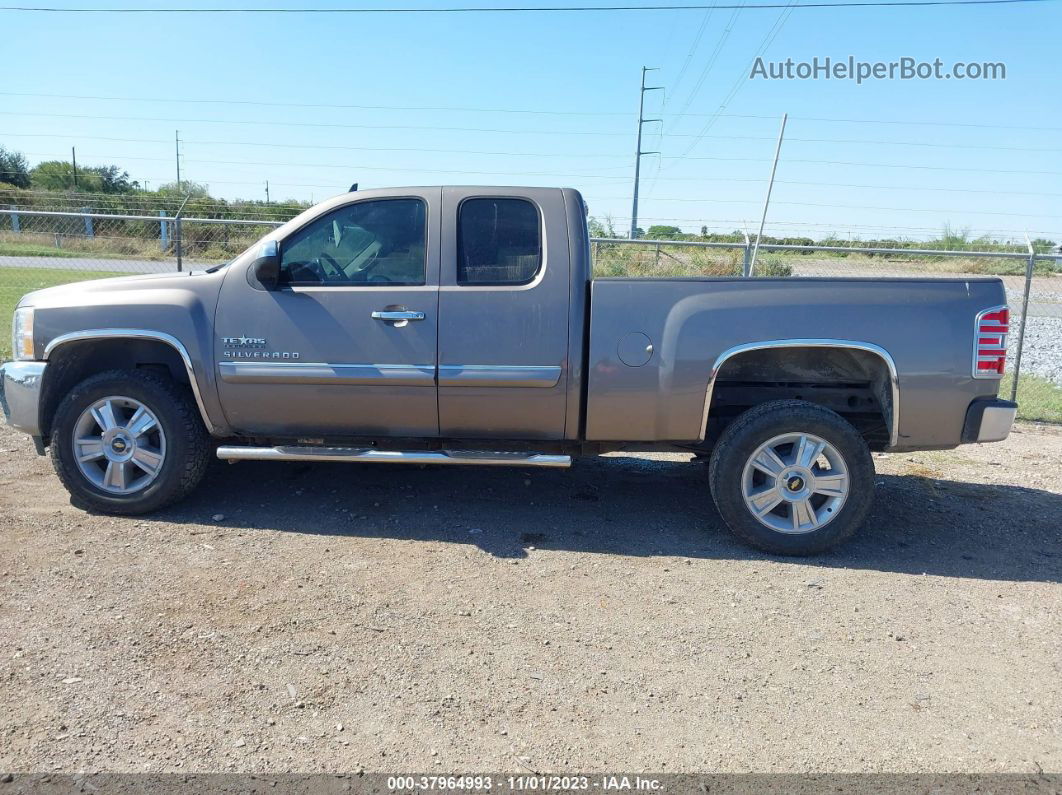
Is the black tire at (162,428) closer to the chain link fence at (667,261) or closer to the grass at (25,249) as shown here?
the chain link fence at (667,261)

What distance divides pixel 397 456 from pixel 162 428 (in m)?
1.44

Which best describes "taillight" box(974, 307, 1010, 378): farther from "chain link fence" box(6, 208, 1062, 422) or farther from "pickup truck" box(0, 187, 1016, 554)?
"chain link fence" box(6, 208, 1062, 422)

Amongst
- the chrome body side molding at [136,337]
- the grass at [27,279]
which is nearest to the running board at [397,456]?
the chrome body side molding at [136,337]

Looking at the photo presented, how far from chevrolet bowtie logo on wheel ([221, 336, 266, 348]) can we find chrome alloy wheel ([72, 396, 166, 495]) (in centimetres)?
65

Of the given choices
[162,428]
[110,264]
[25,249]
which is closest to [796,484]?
[162,428]

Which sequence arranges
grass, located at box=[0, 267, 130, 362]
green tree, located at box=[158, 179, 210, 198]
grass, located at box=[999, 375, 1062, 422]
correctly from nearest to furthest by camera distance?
1. grass, located at box=[999, 375, 1062, 422]
2. grass, located at box=[0, 267, 130, 362]
3. green tree, located at box=[158, 179, 210, 198]

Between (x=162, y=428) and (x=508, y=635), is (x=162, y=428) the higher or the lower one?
the higher one

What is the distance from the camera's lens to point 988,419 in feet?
14.6

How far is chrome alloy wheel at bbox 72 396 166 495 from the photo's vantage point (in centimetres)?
487

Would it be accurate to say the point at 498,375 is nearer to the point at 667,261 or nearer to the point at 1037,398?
the point at 667,261

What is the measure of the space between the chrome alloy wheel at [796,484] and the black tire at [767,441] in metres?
0.02

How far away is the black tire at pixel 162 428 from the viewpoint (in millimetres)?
4840

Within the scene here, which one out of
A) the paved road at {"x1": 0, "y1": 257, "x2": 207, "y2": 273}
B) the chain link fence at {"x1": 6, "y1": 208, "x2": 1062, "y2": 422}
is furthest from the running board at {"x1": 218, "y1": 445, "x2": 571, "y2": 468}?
the paved road at {"x1": 0, "y1": 257, "x2": 207, "y2": 273}

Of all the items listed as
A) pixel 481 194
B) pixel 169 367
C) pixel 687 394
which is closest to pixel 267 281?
pixel 169 367
